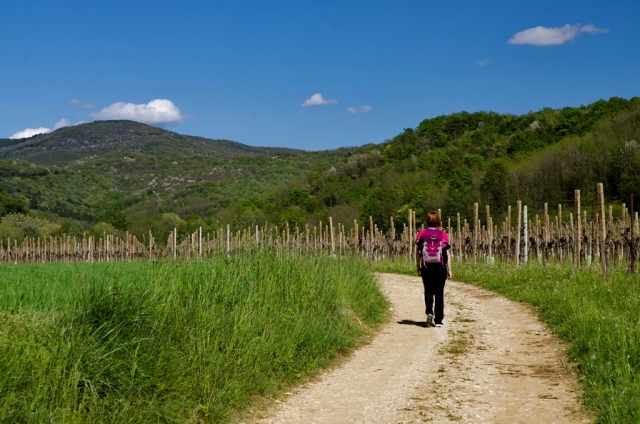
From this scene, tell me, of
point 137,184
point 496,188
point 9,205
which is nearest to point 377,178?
point 496,188

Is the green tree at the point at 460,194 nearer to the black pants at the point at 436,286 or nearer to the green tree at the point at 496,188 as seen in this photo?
the green tree at the point at 496,188

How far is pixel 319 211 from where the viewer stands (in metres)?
85.6

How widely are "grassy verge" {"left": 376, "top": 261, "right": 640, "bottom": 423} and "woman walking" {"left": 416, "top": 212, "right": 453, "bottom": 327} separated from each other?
5.25 ft

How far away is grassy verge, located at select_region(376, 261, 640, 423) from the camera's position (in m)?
5.24

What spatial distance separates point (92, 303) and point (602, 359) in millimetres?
4688

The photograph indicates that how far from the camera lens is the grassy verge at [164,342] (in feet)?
14.1

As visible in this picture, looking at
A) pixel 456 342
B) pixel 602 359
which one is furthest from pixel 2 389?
pixel 456 342

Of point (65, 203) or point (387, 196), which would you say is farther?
point (65, 203)

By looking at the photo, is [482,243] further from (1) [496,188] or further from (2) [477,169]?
(2) [477,169]

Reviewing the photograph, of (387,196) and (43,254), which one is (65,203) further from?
(387,196)

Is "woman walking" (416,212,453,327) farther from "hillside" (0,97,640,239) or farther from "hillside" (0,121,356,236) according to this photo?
"hillside" (0,121,356,236)

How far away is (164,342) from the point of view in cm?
554

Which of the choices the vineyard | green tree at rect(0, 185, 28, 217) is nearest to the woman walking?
the vineyard

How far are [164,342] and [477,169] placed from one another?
70918 millimetres
